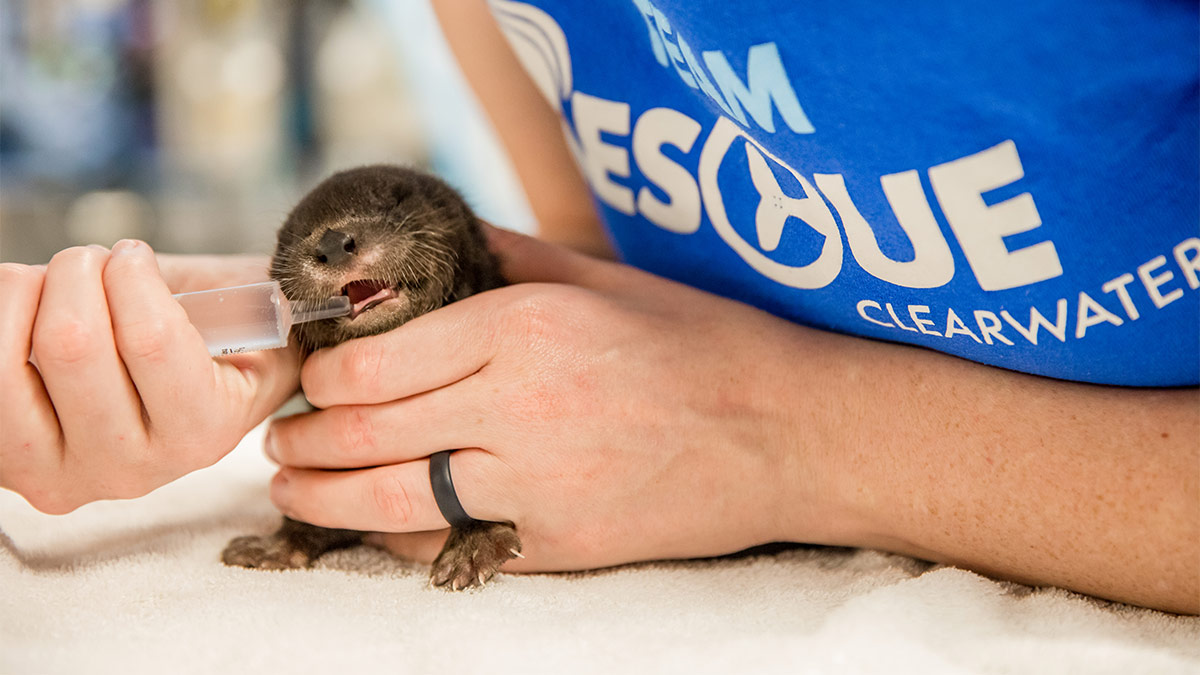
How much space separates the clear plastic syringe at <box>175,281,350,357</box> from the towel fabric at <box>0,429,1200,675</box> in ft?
0.73

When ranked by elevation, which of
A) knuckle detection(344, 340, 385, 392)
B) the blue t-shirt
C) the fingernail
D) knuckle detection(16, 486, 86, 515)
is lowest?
knuckle detection(16, 486, 86, 515)

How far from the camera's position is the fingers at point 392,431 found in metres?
0.87

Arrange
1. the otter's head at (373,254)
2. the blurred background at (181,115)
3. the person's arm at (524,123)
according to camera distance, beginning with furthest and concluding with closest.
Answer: the blurred background at (181,115) < the person's arm at (524,123) < the otter's head at (373,254)

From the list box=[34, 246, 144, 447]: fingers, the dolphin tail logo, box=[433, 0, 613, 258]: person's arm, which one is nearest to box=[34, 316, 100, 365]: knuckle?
box=[34, 246, 144, 447]: fingers

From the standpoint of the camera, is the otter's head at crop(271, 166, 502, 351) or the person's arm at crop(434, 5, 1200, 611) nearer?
the person's arm at crop(434, 5, 1200, 611)

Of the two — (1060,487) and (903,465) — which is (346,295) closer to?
(903,465)

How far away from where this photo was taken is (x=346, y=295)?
101cm

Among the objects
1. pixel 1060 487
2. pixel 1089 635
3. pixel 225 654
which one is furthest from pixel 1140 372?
pixel 225 654

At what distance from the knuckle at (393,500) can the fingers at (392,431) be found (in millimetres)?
28

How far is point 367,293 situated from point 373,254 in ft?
0.25

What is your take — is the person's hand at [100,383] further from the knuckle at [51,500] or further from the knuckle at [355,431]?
the knuckle at [355,431]

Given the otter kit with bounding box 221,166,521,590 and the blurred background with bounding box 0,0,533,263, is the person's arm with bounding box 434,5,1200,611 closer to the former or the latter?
the otter kit with bounding box 221,166,521,590

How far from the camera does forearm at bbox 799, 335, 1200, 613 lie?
0.75 metres

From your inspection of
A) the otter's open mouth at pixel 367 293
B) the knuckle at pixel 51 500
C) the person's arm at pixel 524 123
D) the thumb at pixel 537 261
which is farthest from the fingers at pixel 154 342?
the person's arm at pixel 524 123
